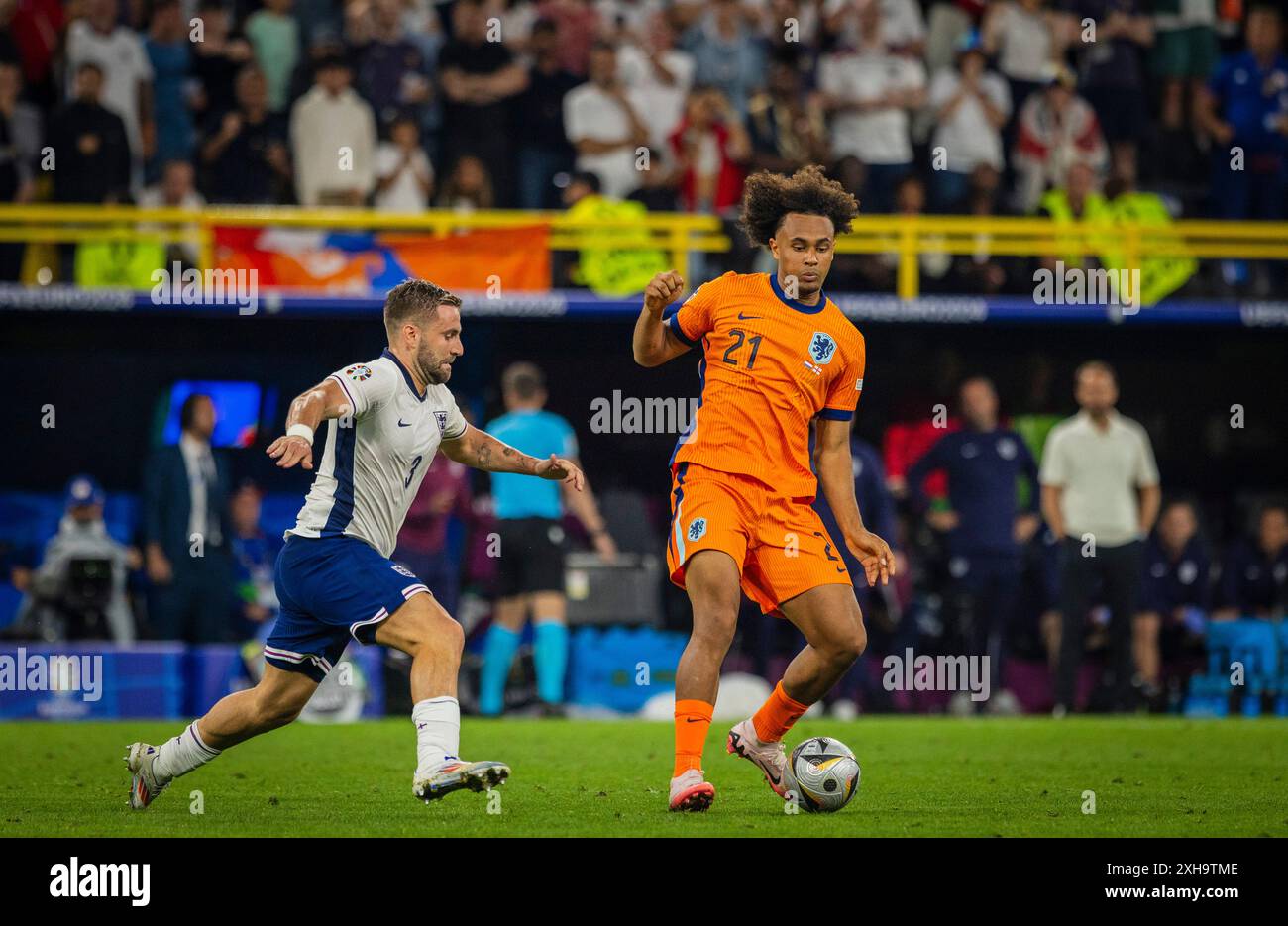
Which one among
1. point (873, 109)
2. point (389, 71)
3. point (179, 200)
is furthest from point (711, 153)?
point (179, 200)

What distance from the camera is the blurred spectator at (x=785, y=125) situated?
16078 millimetres

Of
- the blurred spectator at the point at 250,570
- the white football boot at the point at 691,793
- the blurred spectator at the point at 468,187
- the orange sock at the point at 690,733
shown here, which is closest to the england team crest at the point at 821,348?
the orange sock at the point at 690,733

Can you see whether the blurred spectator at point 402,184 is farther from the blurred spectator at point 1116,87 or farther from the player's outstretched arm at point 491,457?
the player's outstretched arm at point 491,457

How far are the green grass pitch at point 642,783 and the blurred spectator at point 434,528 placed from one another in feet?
5.82

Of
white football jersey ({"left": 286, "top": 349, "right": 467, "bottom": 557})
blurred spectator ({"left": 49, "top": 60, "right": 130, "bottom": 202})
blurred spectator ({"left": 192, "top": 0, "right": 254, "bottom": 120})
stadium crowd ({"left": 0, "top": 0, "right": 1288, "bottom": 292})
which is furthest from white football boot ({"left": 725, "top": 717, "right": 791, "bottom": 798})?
blurred spectator ({"left": 192, "top": 0, "right": 254, "bottom": 120})

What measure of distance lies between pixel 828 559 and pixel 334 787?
2.53 meters

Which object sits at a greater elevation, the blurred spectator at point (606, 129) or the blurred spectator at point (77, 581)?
the blurred spectator at point (606, 129)

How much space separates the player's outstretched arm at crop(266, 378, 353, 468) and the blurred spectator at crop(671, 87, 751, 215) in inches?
378

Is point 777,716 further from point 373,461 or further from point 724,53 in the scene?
point 724,53

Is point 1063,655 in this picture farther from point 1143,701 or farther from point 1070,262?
point 1070,262

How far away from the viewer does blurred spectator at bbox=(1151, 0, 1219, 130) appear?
18.6 meters

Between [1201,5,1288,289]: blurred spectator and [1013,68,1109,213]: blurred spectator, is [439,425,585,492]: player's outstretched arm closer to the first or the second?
[1013,68,1109,213]: blurred spectator

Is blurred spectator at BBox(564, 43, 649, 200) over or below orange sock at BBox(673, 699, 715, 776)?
over

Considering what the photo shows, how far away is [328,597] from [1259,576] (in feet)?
34.0
